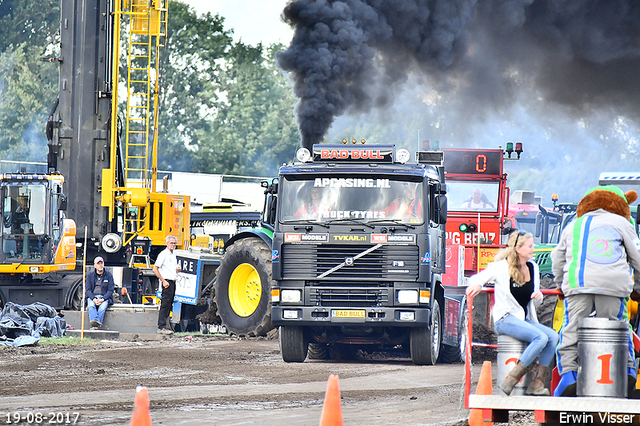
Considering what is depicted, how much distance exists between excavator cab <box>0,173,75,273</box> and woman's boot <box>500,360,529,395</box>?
15454mm

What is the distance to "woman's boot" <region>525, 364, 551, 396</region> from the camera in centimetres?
759

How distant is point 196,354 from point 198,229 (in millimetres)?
16455

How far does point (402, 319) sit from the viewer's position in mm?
Answer: 13977

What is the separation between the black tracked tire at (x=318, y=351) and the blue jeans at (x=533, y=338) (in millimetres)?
8114

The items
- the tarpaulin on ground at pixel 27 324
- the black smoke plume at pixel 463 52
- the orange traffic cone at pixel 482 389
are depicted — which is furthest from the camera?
→ the black smoke plume at pixel 463 52

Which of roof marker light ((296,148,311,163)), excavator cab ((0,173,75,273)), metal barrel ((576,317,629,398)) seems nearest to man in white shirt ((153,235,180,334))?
excavator cab ((0,173,75,273))

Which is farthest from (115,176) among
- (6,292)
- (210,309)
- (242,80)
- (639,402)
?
(242,80)

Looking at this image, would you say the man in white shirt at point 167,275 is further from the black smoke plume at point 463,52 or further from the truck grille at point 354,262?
the truck grille at point 354,262

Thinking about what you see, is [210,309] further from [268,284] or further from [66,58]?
[66,58]

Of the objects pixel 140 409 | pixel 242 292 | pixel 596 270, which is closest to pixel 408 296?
pixel 242 292

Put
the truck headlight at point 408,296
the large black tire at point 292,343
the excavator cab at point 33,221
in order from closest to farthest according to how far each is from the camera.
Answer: the truck headlight at point 408,296 → the large black tire at point 292,343 → the excavator cab at point 33,221

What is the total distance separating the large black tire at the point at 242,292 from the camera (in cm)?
1730

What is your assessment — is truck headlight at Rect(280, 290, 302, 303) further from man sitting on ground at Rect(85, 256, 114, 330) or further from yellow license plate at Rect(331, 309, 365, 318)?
man sitting on ground at Rect(85, 256, 114, 330)

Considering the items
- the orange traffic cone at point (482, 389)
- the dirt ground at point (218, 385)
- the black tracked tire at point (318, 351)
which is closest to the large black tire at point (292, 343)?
the dirt ground at point (218, 385)
